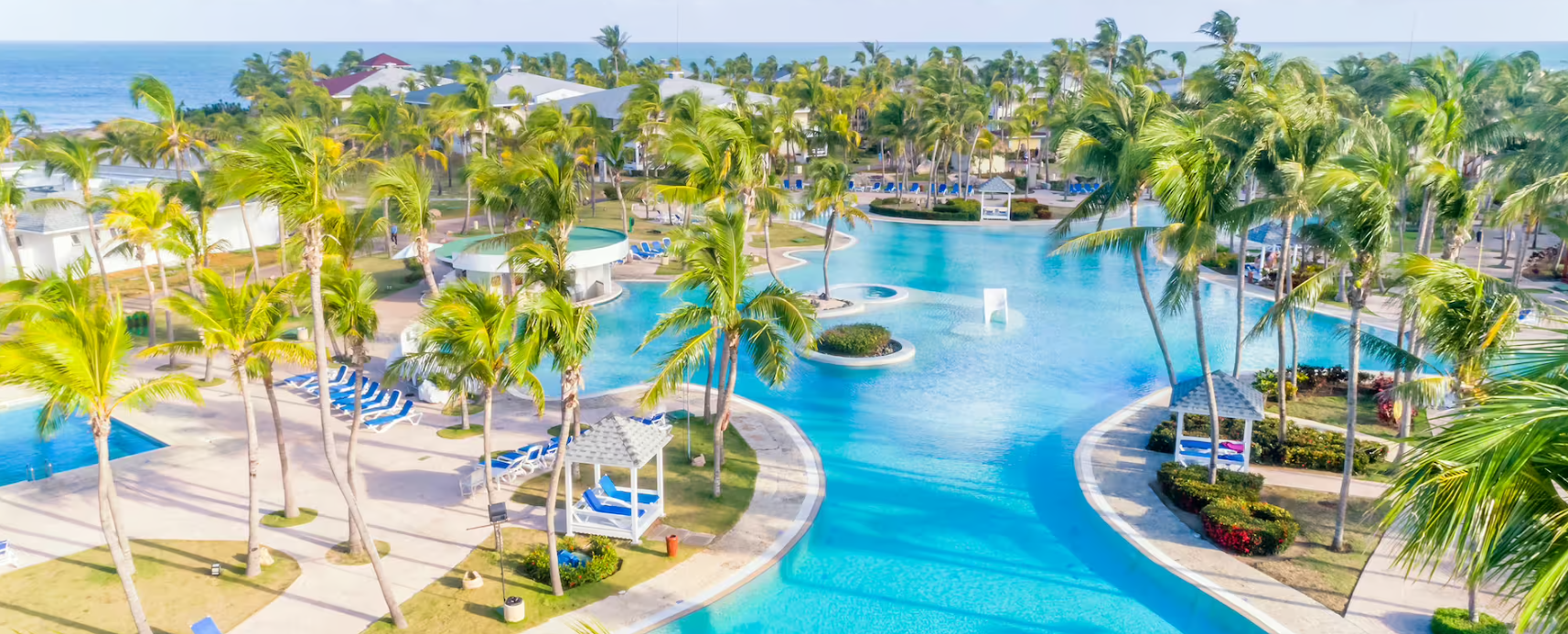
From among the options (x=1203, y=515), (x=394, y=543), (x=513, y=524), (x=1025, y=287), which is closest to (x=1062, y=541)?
(x=1203, y=515)

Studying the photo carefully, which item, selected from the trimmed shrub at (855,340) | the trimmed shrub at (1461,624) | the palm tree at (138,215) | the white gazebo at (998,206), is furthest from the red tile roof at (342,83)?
the trimmed shrub at (1461,624)

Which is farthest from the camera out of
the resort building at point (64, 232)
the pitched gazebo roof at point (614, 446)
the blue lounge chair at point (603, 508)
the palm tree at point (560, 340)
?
the resort building at point (64, 232)

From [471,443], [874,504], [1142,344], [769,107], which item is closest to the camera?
[874,504]

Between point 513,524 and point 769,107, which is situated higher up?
point 769,107

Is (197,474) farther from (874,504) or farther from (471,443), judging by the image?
(874,504)

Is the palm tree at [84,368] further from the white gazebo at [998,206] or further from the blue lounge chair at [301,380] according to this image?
the white gazebo at [998,206]
